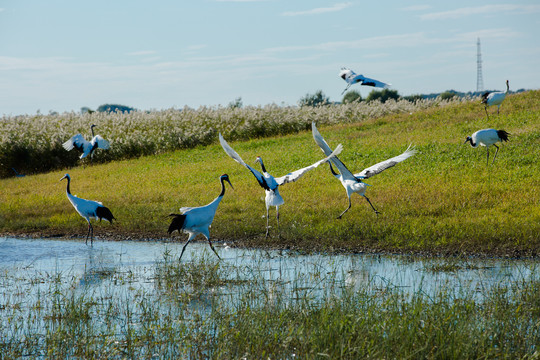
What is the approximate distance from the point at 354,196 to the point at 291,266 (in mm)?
4867

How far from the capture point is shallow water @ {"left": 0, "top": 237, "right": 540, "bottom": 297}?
735cm

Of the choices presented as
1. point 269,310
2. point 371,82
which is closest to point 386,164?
point 371,82

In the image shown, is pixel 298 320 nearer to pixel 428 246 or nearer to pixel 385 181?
pixel 428 246

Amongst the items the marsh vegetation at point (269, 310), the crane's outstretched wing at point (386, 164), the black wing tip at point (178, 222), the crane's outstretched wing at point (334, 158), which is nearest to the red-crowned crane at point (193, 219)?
the black wing tip at point (178, 222)

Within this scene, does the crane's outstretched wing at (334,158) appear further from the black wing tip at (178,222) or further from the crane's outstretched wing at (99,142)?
the crane's outstretched wing at (99,142)

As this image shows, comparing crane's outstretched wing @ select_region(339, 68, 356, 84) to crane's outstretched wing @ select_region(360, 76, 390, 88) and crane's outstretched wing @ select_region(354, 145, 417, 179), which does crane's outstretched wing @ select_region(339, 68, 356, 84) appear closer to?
crane's outstretched wing @ select_region(360, 76, 390, 88)

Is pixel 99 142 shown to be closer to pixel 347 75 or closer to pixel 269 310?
pixel 347 75

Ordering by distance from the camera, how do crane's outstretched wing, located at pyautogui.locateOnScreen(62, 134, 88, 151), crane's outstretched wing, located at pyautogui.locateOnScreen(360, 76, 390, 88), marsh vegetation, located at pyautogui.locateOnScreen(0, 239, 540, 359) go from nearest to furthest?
marsh vegetation, located at pyautogui.locateOnScreen(0, 239, 540, 359), crane's outstretched wing, located at pyautogui.locateOnScreen(360, 76, 390, 88), crane's outstretched wing, located at pyautogui.locateOnScreen(62, 134, 88, 151)

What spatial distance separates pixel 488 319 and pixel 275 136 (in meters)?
20.3

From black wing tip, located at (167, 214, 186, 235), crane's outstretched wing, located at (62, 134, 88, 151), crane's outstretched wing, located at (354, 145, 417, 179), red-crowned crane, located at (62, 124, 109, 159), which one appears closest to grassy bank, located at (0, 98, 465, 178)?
red-crowned crane, located at (62, 124, 109, 159)

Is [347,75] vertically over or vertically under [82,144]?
over

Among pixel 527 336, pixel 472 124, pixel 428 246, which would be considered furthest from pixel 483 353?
pixel 472 124

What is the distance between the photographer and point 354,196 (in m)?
13.1

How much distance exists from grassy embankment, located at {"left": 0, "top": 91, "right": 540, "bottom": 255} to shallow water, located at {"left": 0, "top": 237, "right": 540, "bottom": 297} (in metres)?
0.69
